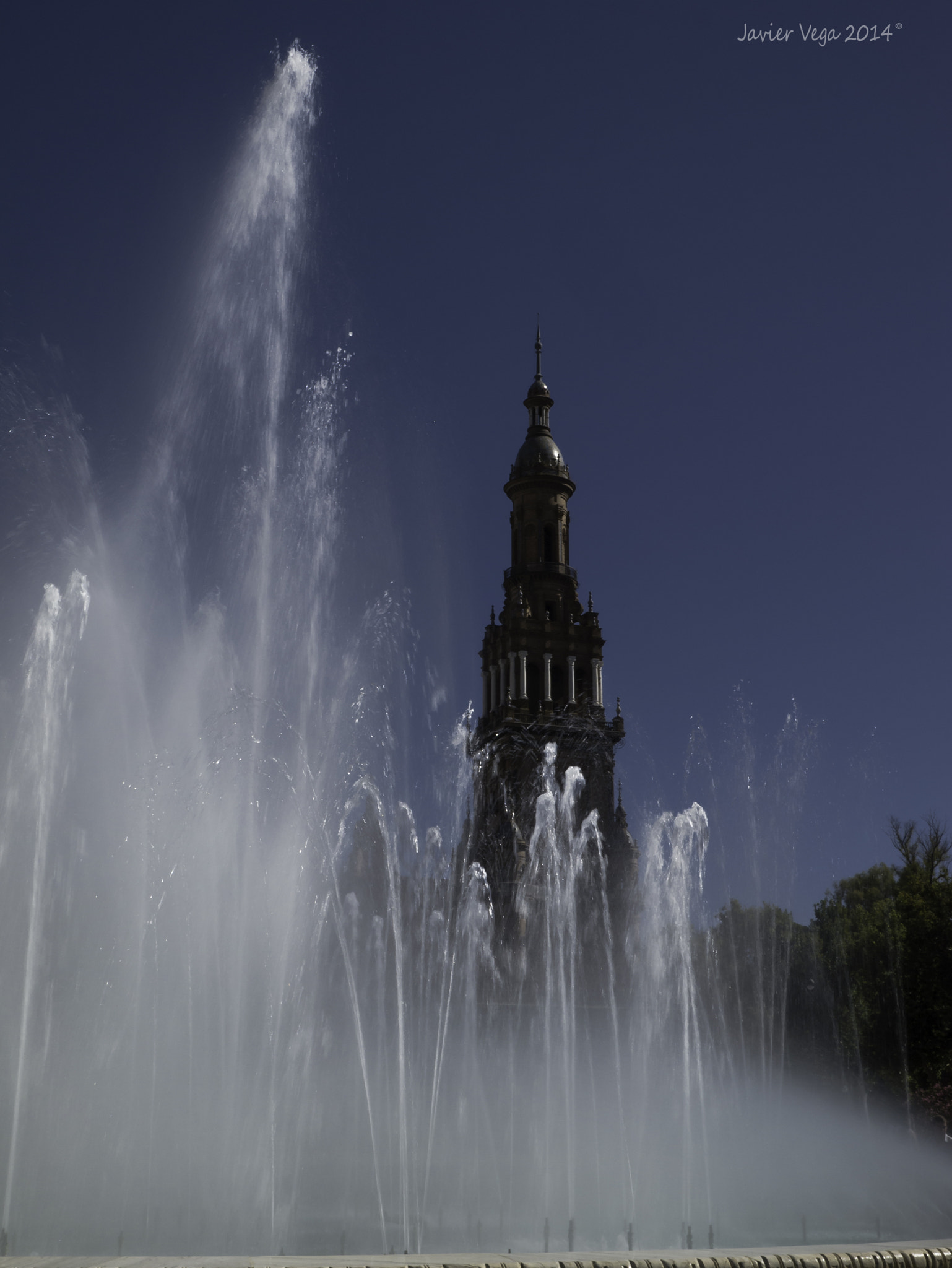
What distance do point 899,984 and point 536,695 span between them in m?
31.8

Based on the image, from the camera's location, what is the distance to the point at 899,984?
36.4m

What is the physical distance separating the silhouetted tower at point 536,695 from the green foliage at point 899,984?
70.3 ft

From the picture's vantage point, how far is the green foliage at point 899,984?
35344 mm

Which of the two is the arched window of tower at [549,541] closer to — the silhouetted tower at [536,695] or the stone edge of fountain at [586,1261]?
the silhouetted tower at [536,695]

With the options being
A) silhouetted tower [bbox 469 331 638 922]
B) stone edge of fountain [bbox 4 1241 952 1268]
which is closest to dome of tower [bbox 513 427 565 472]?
silhouetted tower [bbox 469 331 638 922]

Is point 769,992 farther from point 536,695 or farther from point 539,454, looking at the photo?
point 539,454

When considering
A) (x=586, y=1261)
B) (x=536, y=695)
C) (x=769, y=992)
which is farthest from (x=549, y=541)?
(x=586, y=1261)

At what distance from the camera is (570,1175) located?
2370 cm

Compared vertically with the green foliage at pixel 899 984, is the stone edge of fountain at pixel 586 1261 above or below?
below

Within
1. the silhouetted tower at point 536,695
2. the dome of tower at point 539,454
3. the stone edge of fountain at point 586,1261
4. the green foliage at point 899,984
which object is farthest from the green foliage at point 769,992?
the dome of tower at point 539,454

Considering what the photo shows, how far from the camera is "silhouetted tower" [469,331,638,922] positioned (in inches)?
2414

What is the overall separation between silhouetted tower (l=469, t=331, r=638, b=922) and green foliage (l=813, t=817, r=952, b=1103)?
21422mm

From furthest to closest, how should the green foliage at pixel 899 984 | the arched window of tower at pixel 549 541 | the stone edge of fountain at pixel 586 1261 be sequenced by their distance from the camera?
the arched window of tower at pixel 549 541
the green foliage at pixel 899 984
the stone edge of fountain at pixel 586 1261

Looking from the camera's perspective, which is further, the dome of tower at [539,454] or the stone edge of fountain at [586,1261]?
the dome of tower at [539,454]
